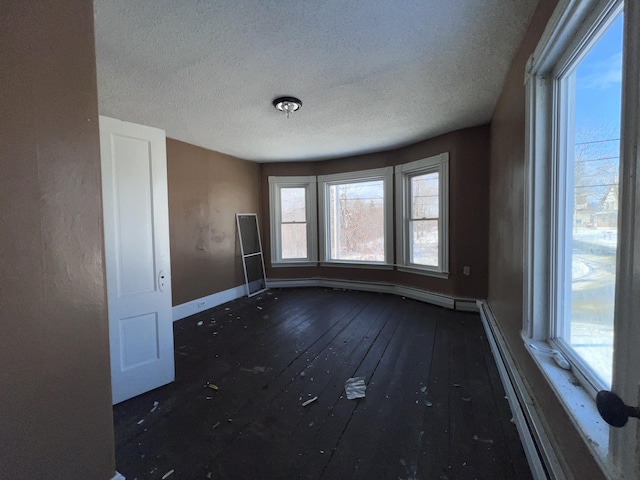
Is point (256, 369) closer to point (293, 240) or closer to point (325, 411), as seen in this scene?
point (325, 411)

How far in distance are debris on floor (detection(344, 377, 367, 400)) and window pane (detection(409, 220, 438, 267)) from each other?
2.52 m

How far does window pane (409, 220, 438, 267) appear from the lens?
4.27 metres

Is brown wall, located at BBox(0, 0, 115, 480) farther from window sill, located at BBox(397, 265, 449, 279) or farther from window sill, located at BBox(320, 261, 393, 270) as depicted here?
window sill, located at BBox(320, 261, 393, 270)

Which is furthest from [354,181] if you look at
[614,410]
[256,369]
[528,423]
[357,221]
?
[614,410]

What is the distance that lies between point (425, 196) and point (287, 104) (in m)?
2.63

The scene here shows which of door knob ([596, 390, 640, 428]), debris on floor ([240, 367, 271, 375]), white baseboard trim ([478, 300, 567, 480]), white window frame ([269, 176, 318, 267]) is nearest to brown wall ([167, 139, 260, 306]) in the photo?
white window frame ([269, 176, 318, 267])

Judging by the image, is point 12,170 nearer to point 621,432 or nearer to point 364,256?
point 621,432

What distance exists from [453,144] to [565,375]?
128 inches

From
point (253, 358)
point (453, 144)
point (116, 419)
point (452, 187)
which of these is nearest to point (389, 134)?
point (453, 144)

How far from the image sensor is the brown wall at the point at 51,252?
0.92m

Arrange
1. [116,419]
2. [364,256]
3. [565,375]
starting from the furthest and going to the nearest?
[364,256] < [116,419] < [565,375]

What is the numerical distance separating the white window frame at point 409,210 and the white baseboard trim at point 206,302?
109 inches

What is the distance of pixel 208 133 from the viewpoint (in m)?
3.66

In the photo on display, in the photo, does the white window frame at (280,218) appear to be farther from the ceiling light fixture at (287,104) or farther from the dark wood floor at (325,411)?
the ceiling light fixture at (287,104)
